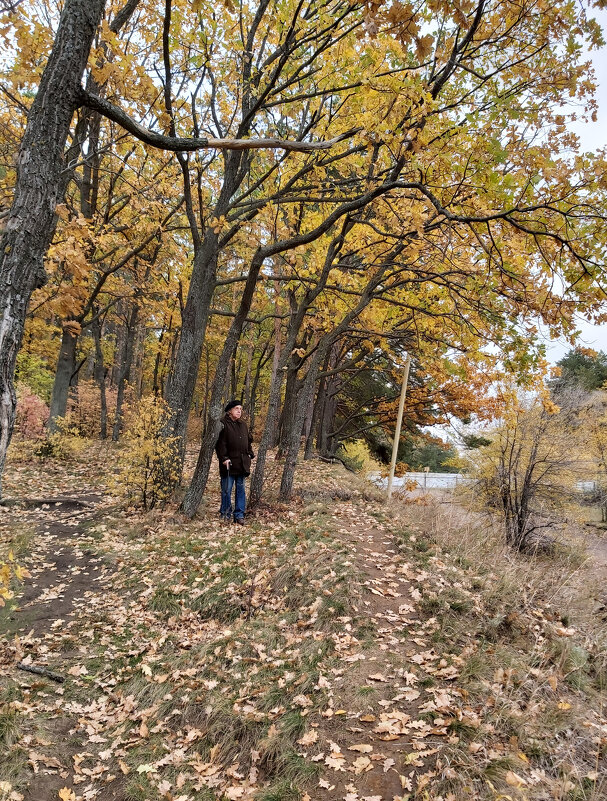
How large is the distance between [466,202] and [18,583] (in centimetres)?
720

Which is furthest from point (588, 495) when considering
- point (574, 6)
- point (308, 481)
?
point (574, 6)

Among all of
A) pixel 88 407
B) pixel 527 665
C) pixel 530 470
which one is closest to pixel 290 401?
pixel 530 470

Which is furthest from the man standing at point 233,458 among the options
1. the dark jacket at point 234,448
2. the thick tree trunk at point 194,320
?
the thick tree trunk at point 194,320

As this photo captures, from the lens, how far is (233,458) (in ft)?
25.7

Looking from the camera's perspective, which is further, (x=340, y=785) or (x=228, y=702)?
(x=228, y=702)

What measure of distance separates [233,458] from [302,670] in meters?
4.35

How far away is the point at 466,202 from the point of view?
18.2ft

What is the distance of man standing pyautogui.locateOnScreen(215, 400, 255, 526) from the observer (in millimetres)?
7809

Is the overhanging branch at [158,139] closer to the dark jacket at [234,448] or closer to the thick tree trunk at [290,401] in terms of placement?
the dark jacket at [234,448]

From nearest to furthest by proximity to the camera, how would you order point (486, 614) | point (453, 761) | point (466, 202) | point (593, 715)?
point (453, 761)
point (593, 715)
point (486, 614)
point (466, 202)

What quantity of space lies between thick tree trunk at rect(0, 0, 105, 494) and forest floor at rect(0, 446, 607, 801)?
2.55m

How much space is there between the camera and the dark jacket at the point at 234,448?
7.81m

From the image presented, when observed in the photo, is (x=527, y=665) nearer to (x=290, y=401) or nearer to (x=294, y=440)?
(x=294, y=440)

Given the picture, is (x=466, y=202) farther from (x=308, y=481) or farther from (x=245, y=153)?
(x=308, y=481)
